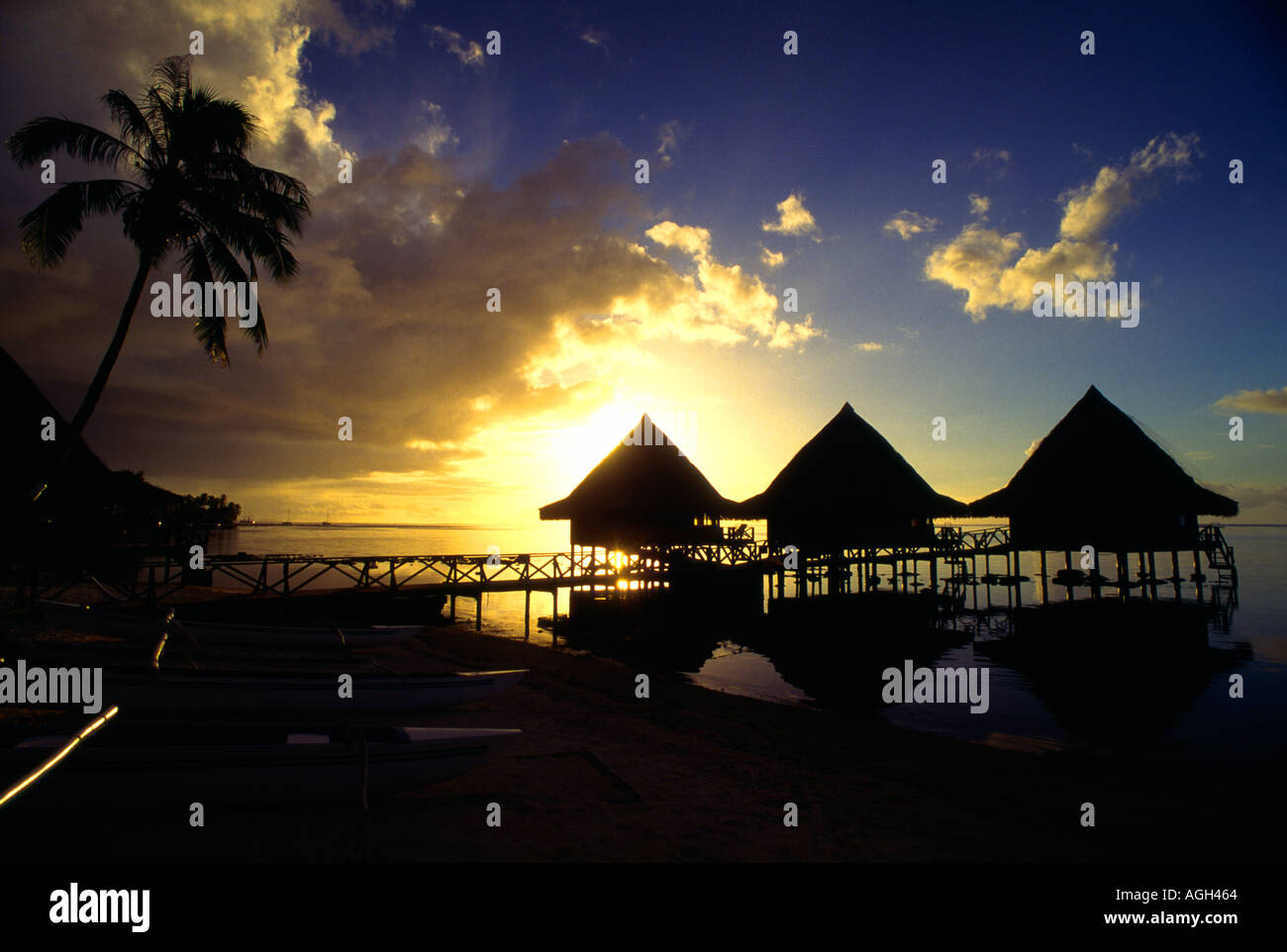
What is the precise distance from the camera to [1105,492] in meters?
25.6

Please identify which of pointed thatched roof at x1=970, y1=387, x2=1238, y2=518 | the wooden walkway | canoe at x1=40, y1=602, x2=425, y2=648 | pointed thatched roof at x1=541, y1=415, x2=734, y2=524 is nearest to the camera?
canoe at x1=40, y1=602, x2=425, y2=648

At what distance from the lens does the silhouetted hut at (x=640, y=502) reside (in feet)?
89.0

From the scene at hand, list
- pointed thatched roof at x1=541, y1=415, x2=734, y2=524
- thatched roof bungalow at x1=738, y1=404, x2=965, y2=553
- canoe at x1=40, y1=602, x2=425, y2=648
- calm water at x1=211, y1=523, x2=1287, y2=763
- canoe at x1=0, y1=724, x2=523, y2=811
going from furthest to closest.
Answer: thatched roof bungalow at x1=738, y1=404, x2=965, y2=553 → pointed thatched roof at x1=541, y1=415, x2=734, y2=524 → canoe at x1=40, y1=602, x2=425, y2=648 → calm water at x1=211, y1=523, x2=1287, y2=763 → canoe at x1=0, y1=724, x2=523, y2=811

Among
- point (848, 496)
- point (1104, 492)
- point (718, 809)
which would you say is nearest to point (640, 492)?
point (848, 496)

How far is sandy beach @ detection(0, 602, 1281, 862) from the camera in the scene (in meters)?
5.50

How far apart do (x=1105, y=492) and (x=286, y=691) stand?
30379mm

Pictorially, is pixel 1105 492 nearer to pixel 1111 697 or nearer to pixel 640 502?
pixel 1111 697

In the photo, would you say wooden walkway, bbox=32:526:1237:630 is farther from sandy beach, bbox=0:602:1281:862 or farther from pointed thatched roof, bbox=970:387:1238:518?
sandy beach, bbox=0:602:1281:862

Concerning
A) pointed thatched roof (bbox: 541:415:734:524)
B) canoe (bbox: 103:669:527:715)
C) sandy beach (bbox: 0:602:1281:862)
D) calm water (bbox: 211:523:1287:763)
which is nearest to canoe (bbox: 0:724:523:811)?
sandy beach (bbox: 0:602:1281:862)

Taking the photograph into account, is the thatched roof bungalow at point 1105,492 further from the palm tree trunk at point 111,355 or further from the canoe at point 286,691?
the palm tree trunk at point 111,355

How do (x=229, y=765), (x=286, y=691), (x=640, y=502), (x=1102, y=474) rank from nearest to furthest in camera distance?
(x=229, y=765) → (x=286, y=691) → (x=1102, y=474) → (x=640, y=502)

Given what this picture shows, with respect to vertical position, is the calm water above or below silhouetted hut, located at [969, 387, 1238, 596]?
below

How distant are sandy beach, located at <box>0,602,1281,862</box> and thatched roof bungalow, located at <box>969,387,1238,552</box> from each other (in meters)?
19.8
